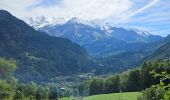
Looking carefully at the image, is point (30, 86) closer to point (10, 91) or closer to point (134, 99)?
point (10, 91)

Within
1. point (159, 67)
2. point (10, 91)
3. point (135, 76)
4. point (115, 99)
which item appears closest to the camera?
point (10, 91)

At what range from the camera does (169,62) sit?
169500 mm

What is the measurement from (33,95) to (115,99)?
58578 millimetres

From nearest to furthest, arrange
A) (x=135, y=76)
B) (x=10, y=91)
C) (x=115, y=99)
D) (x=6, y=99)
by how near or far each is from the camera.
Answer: (x=6, y=99)
(x=10, y=91)
(x=115, y=99)
(x=135, y=76)

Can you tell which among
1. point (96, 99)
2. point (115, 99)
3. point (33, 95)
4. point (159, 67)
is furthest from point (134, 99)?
point (33, 95)

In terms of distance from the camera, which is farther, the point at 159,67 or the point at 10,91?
the point at 159,67

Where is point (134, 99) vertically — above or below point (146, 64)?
below

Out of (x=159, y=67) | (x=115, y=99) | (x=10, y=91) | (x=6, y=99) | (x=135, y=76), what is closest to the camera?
(x=6, y=99)

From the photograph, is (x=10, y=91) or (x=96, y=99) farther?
(x=96, y=99)

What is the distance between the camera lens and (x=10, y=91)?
138 m

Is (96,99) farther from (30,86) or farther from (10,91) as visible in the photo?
(30,86)

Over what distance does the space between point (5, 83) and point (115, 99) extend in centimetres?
3893

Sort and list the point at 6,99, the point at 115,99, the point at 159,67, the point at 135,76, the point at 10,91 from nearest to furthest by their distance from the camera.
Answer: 1. the point at 6,99
2. the point at 10,91
3. the point at 115,99
4. the point at 159,67
5. the point at 135,76

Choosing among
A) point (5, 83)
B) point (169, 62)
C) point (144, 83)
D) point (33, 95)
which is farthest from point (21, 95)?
point (169, 62)
